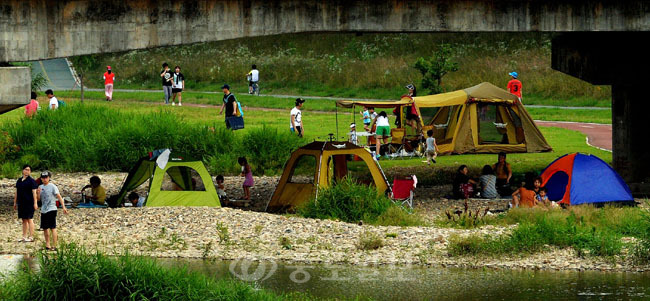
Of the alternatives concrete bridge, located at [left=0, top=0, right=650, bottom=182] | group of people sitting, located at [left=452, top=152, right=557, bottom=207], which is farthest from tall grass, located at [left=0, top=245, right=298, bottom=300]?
group of people sitting, located at [left=452, top=152, right=557, bottom=207]

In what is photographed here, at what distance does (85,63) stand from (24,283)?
36.0m

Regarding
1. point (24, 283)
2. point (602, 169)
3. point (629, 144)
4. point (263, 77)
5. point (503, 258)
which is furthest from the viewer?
point (263, 77)

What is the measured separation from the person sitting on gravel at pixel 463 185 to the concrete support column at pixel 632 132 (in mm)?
4558

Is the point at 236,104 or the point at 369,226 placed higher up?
the point at 236,104

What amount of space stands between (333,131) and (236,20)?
14.7m

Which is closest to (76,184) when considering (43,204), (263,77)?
(43,204)

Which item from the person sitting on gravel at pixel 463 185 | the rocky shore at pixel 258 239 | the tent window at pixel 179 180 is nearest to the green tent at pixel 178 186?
the tent window at pixel 179 180

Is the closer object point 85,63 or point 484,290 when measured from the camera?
point 484,290

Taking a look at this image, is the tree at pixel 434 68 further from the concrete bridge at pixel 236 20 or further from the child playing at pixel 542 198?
the child playing at pixel 542 198

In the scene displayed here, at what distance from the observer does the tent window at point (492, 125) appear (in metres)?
32.6

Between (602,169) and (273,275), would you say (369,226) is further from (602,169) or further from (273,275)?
(602,169)

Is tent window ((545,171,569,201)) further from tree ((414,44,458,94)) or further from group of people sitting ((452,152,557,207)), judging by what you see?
tree ((414,44,458,94))

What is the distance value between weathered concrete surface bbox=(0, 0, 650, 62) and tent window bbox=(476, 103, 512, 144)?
9.15m

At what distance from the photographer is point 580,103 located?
157 ft
